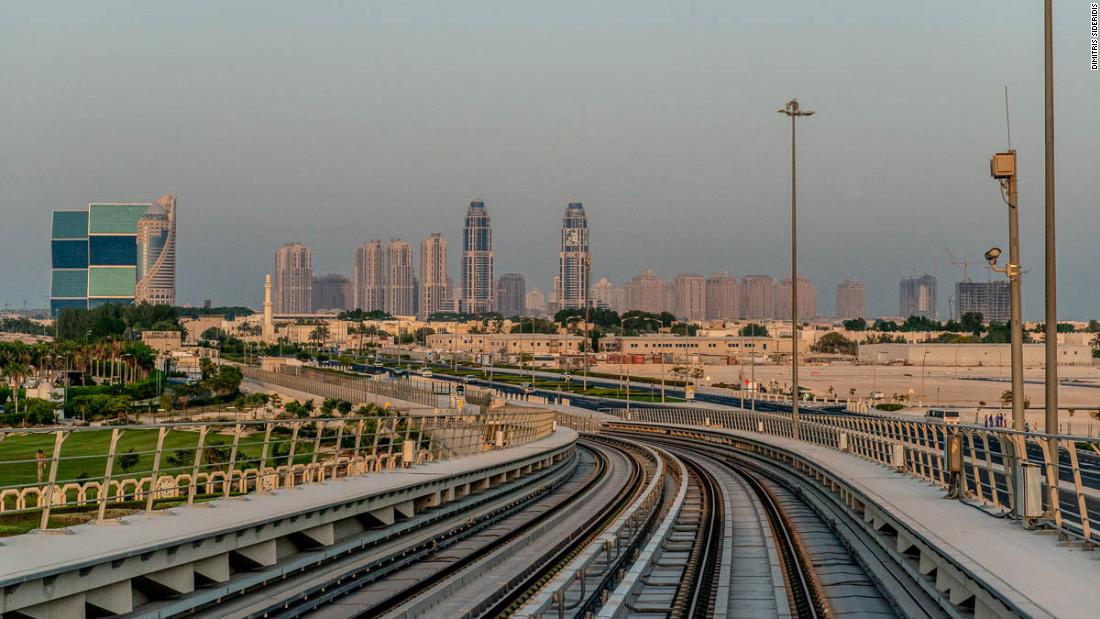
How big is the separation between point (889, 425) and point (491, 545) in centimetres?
1191

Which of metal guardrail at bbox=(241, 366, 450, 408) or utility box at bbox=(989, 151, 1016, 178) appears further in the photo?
metal guardrail at bbox=(241, 366, 450, 408)

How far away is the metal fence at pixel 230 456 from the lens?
1376cm

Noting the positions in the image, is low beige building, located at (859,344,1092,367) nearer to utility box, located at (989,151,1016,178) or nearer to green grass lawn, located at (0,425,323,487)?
green grass lawn, located at (0,425,323,487)

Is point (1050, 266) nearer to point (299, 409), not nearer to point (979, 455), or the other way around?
point (979, 455)

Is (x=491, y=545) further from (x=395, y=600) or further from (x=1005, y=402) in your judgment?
(x=1005, y=402)

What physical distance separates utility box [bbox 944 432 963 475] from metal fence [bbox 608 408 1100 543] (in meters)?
0.06

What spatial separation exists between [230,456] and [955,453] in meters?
10.5

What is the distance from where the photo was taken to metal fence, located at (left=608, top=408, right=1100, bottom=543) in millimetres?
13664

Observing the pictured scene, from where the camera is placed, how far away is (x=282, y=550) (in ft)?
52.3

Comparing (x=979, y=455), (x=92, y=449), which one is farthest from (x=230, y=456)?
(x=92, y=449)

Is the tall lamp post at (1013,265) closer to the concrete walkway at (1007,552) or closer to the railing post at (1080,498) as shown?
the concrete walkway at (1007,552)

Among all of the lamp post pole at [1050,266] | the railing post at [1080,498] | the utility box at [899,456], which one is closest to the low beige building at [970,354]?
the utility box at [899,456]

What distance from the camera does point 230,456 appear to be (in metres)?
17.5

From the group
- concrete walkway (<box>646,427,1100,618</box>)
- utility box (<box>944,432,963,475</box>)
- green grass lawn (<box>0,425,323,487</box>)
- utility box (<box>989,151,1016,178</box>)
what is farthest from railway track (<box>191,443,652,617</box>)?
green grass lawn (<box>0,425,323,487</box>)
